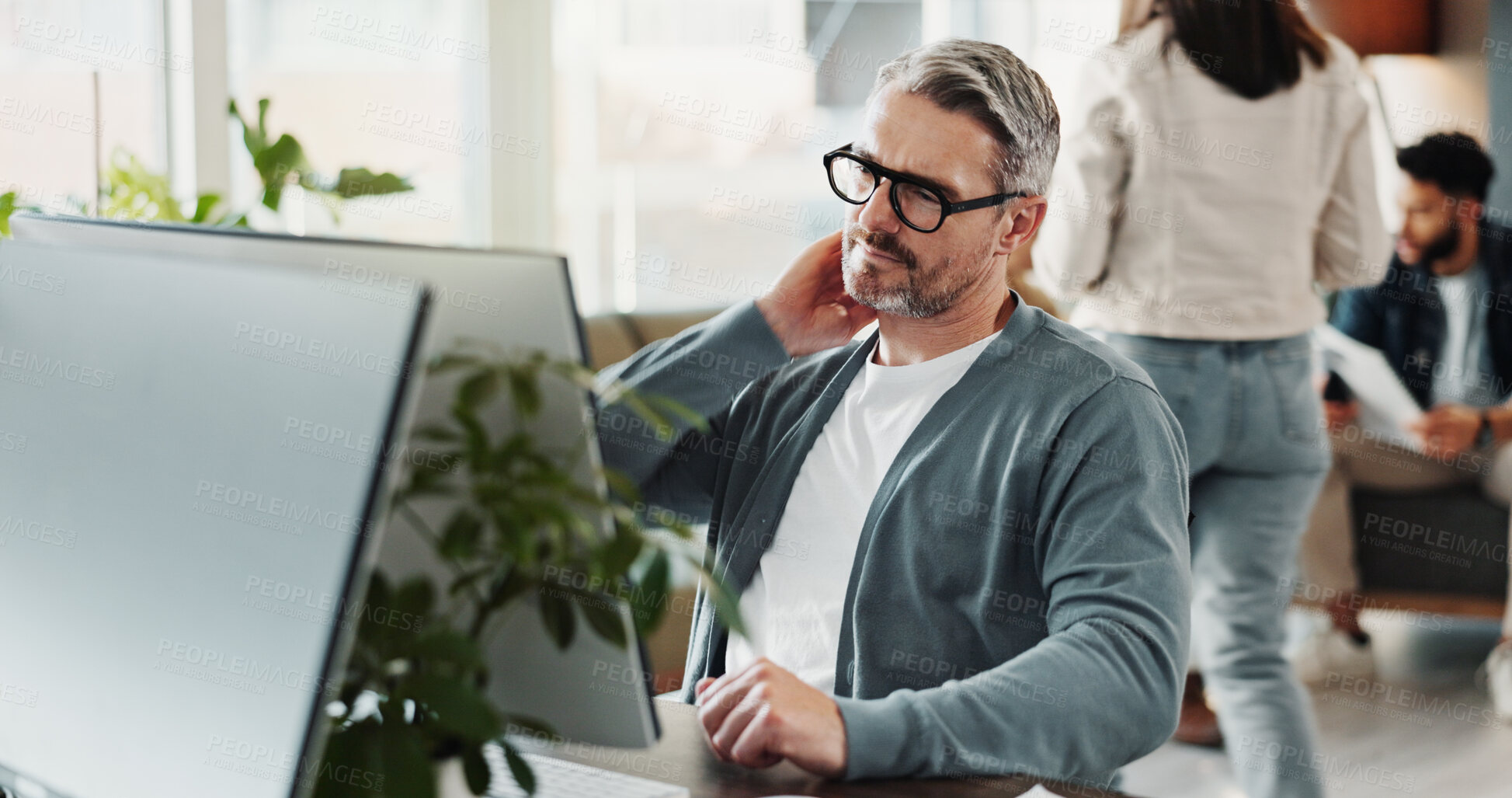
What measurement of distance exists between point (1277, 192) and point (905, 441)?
1155 mm

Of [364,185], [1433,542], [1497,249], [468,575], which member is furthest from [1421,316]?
[468,575]

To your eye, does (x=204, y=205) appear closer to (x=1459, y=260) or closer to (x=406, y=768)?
(x=406, y=768)

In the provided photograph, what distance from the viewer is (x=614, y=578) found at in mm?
638

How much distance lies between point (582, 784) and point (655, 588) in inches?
12.0

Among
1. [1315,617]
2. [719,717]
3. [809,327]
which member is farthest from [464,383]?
[1315,617]

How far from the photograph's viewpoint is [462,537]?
0.63m

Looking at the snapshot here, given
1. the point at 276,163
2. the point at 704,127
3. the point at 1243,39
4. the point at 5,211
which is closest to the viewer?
the point at 5,211

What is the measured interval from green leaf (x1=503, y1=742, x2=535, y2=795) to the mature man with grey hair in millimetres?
271

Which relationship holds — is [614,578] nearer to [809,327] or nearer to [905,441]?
[905,441]

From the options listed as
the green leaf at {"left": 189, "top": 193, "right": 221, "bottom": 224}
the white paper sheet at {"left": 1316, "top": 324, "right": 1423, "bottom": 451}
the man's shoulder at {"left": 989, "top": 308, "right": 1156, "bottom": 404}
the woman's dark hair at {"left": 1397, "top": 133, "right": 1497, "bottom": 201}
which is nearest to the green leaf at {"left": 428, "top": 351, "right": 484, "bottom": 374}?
the man's shoulder at {"left": 989, "top": 308, "right": 1156, "bottom": 404}

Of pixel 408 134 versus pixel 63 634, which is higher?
pixel 408 134

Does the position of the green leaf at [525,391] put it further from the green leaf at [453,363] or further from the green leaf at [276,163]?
the green leaf at [276,163]

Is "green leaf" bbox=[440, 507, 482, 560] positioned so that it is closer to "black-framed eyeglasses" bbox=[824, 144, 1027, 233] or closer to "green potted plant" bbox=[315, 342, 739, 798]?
"green potted plant" bbox=[315, 342, 739, 798]

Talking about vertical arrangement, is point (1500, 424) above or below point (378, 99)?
below
